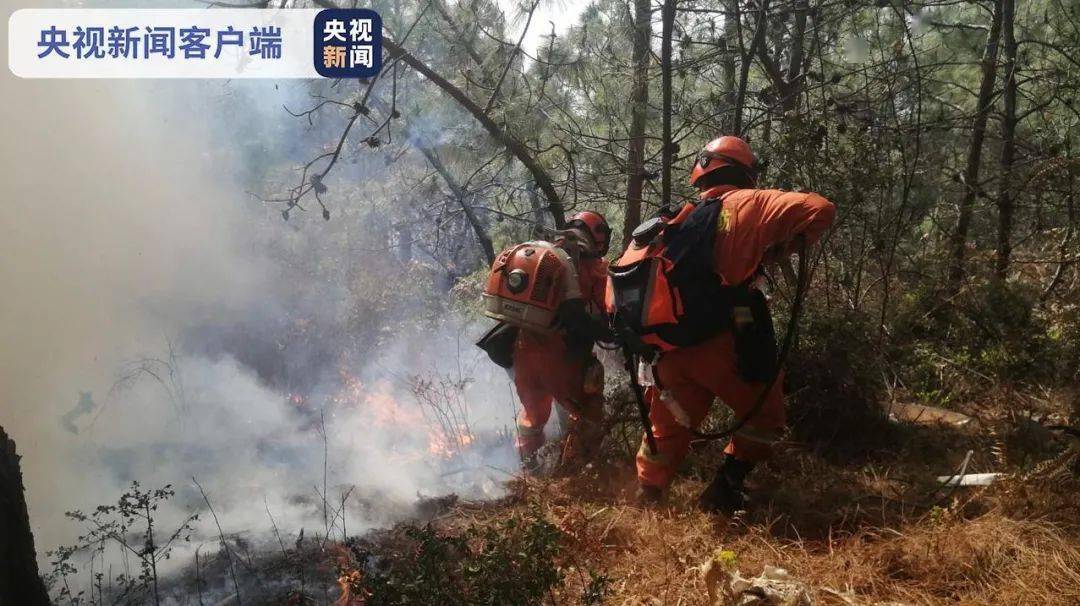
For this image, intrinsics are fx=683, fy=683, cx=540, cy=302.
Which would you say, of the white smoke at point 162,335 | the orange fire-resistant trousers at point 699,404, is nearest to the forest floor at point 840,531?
the orange fire-resistant trousers at point 699,404

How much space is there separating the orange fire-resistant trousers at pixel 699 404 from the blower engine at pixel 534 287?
98 cm

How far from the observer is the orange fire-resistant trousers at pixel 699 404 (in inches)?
137

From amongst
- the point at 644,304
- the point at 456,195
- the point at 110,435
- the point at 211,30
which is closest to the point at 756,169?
the point at 644,304

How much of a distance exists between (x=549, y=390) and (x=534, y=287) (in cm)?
85

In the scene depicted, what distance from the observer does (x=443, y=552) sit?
2680 millimetres

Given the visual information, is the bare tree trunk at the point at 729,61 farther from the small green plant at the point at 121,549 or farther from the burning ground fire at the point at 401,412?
the small green plant at the point at 121,549

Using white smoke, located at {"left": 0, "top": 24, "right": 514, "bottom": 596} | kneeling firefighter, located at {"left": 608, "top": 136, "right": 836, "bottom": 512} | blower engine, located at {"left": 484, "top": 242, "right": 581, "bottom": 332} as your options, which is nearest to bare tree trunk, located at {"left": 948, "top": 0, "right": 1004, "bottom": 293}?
kneeling firefighter, located at {"left": 608, "top": 136, "right": 836, "bottom": 512}

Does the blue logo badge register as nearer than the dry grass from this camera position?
No

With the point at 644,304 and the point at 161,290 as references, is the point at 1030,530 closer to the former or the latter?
the point at 644,304

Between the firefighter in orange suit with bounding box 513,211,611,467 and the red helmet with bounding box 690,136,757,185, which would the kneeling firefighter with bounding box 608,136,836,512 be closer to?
the red helmet with bounding box 690,136,757,185

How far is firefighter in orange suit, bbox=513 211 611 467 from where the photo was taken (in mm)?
4742

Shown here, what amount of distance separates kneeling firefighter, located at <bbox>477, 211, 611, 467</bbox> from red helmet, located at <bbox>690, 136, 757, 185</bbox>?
115 centimetres

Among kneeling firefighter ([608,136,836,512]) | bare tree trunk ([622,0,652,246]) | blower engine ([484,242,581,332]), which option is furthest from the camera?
bare tree trunk ([622,0,652,246])

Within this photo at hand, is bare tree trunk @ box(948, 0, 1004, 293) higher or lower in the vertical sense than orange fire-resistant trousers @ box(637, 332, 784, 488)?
higher
